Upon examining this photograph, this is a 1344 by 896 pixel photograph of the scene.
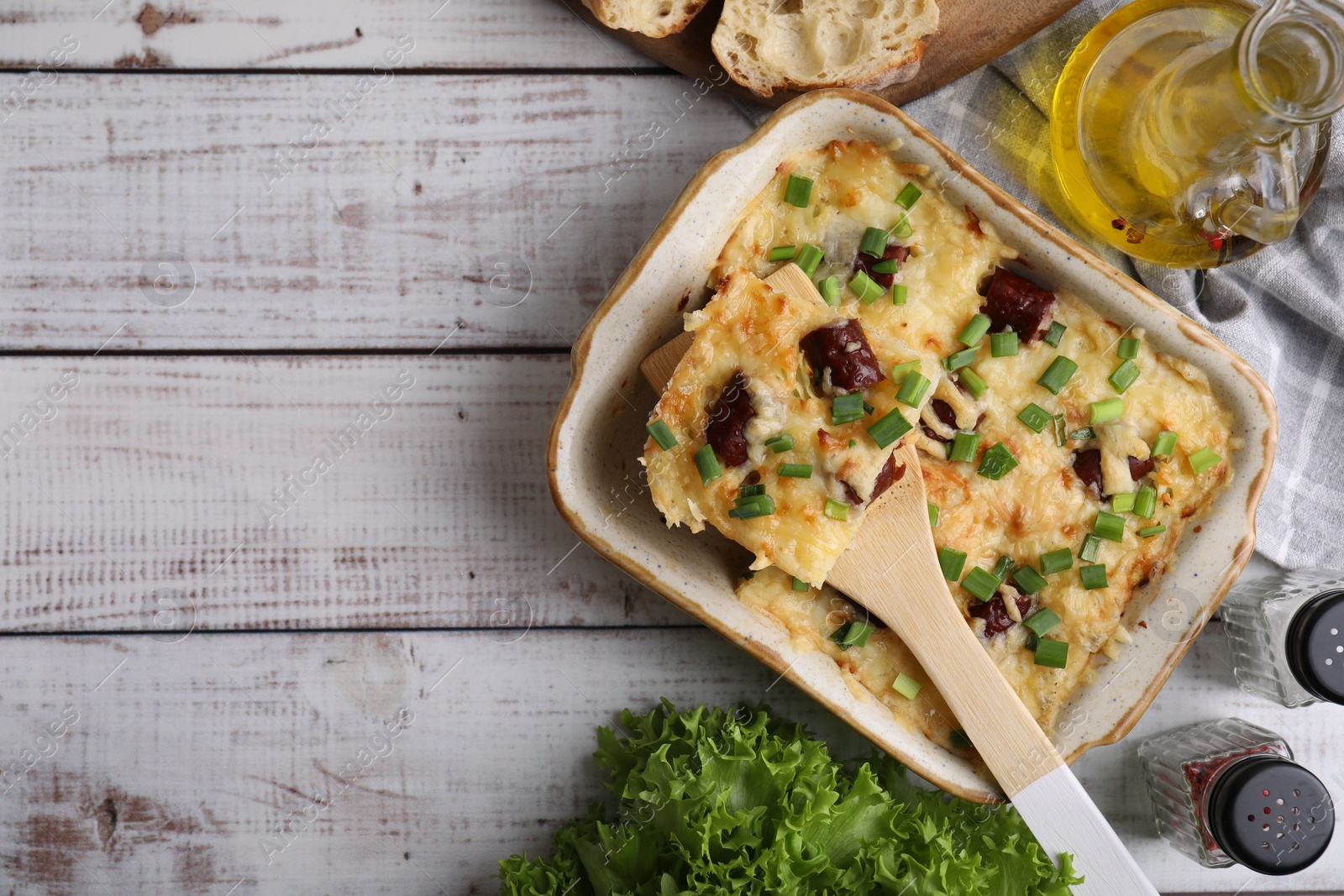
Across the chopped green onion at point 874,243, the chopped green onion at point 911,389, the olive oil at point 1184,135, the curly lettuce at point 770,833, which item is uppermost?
the olive oil at point 1184,135

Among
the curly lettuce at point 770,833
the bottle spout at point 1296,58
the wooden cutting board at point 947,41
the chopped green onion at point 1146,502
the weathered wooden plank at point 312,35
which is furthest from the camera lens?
the weathered wooden plank at point 312,35

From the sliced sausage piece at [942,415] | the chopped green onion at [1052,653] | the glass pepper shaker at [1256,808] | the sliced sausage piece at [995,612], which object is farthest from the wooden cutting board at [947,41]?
the glass pepper shaker at [1256,808]

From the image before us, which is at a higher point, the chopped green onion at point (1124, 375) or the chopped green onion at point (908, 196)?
the chopped green onion at point (908, 196)

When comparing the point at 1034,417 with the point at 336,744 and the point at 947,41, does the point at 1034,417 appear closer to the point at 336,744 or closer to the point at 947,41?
the point at 947,41

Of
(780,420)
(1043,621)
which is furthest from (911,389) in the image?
(1043,621)

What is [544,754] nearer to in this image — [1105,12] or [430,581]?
[430,581]

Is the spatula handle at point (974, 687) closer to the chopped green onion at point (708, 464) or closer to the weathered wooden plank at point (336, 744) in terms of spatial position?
the chopped green onion at point (708, 464)

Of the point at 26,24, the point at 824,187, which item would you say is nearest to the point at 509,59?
the point at 824,187
